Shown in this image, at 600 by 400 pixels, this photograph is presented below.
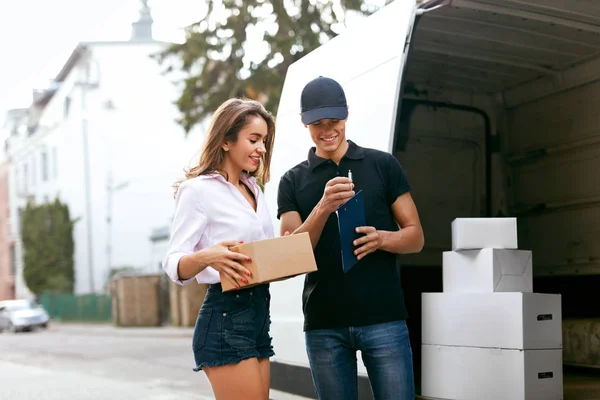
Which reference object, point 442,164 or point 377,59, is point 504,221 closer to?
point 377,59

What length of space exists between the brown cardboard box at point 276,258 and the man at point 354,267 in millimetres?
210

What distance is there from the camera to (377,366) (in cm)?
315

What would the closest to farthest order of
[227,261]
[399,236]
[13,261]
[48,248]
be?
1. [227,261]
2. [399,236]
3. [48,248]
4. [13,261]

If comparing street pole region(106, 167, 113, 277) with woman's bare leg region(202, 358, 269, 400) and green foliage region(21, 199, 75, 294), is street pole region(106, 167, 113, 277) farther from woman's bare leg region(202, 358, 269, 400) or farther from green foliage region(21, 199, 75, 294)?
woman's bare leg region(202, 358, 269, 400)

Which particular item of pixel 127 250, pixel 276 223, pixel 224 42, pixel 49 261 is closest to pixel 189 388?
pixel 276 223

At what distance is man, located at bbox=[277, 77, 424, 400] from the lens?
314 cm

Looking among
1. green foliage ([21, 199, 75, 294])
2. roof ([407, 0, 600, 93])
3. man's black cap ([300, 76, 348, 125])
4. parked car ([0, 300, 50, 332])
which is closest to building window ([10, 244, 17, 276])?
green foliage ([21, 199, 75, 294])

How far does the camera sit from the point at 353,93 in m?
5.51

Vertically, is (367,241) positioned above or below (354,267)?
above

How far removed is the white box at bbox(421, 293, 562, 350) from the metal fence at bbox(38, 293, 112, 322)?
3045cm

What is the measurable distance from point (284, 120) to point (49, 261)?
123 ft

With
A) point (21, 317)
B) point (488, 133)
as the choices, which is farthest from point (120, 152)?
point (488, 133)

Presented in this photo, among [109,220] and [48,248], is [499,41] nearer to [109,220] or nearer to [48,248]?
[109,220]

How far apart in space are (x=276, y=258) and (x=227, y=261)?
18 cm
